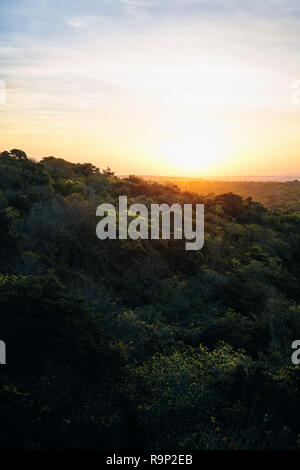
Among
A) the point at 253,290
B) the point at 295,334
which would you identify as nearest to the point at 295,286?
the point at 253,290

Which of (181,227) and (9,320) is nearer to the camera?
(9,320)

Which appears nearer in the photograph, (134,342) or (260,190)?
(134,342)

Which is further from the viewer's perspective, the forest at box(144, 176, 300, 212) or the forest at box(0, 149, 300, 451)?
the forest at box(144, 176, 300, 212)

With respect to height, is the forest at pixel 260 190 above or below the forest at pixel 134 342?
above

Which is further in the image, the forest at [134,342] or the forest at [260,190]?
the forest at [260,190]

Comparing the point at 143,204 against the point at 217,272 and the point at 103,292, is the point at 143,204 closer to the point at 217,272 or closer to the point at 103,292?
the point at 217,272

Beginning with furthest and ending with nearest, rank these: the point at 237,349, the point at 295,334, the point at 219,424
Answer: the point at 295,334 < the point at 237,349 < the point at 219,424

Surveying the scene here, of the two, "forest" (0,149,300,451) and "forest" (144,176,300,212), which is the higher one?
"forest" (144,176,300,212)

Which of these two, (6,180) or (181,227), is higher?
(6,180)
